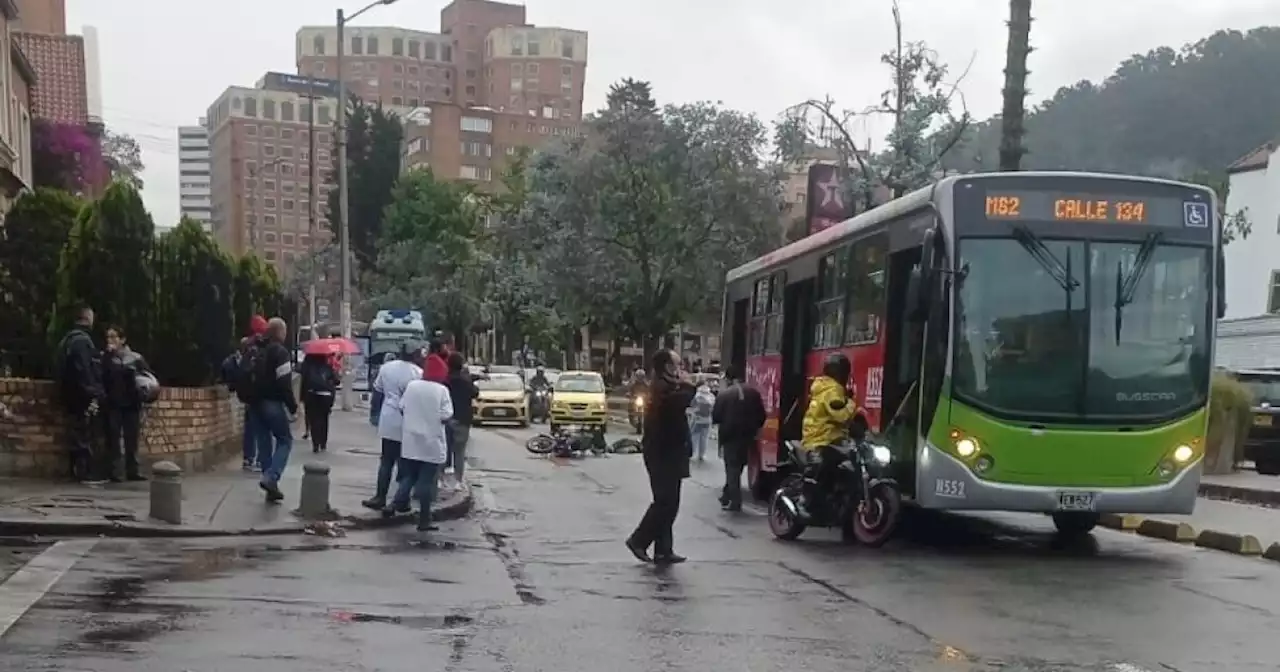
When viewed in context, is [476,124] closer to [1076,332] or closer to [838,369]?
[838,369]

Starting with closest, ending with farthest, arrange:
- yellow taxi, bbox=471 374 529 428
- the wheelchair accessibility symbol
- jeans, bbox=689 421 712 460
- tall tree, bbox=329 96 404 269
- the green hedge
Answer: the wheelchair accessibility symbol → the green hedge → jeans, bbox=689 421 712 460 → yellow taxi, bbox=471 374 529 428 → tall tree, bbox=329 96 404 269

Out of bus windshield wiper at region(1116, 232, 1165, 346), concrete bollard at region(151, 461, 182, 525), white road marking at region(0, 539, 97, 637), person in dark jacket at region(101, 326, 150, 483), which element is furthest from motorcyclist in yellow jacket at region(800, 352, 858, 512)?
Result: person in dark jacket at region(101, 326, 150, 483)

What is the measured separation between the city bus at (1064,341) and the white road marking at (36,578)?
23.4 ft

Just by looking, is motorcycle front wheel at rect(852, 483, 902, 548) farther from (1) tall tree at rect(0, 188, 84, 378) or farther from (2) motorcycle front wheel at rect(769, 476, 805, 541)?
(1) tall tree at rect(0, 188, 84, 378)

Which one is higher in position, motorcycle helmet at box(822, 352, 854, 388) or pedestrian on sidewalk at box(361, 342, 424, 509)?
motorcycle helmet at box(822, 352, 854, 388)

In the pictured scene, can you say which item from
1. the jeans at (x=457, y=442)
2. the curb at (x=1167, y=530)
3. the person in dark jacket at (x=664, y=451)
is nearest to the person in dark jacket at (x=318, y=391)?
the jeans at (x=457, y=442)

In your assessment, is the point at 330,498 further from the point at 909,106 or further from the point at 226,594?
the point at 909,106

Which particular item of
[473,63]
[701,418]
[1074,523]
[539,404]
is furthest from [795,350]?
[473,63]

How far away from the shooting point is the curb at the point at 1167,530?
14.8 metres

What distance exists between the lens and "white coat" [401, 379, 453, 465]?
13875 millimetres

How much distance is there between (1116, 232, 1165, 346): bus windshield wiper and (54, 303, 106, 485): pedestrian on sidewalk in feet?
33.3

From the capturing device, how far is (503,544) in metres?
13.5

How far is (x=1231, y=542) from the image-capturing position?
45.4 ft

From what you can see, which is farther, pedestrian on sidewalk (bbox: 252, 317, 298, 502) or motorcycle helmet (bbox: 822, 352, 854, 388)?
pedestrian on sidewalk (bbox: 252, 317, 298, 502)
